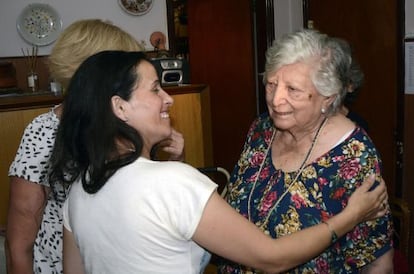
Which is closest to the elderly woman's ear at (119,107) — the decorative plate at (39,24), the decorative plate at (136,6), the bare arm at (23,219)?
the bare arm at (23,219)

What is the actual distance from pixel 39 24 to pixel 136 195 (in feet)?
7.20

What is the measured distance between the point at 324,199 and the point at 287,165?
6.5 inches

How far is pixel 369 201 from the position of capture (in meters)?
1.24

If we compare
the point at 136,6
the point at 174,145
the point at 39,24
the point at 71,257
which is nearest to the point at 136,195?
the point at 71,257

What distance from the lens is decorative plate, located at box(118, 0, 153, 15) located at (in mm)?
3037

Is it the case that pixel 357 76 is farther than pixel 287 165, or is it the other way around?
pixel 357 76

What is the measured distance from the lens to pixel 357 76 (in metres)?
1.86

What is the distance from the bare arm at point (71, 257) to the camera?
1.17 metres

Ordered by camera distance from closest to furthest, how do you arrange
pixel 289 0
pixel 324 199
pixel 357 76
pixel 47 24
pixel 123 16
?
pixel 324 199 < pixel 357 76 < pixel 47 24 < pixel 123 16 < pixel 289 0

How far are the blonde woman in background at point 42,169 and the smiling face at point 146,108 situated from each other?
0.33m

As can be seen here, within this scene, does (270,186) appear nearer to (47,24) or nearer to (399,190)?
(399,190)

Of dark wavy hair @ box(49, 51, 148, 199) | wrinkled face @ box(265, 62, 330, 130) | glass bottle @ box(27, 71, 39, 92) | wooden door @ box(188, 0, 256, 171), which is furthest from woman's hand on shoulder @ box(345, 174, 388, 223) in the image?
wooden door @ box(188, 0, 256, 171)

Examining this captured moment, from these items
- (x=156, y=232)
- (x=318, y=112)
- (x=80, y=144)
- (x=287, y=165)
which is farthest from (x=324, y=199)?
(x=80, y=144)

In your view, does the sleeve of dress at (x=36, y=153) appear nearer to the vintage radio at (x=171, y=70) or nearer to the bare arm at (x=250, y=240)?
the bare arm at (x=250, y=240)
